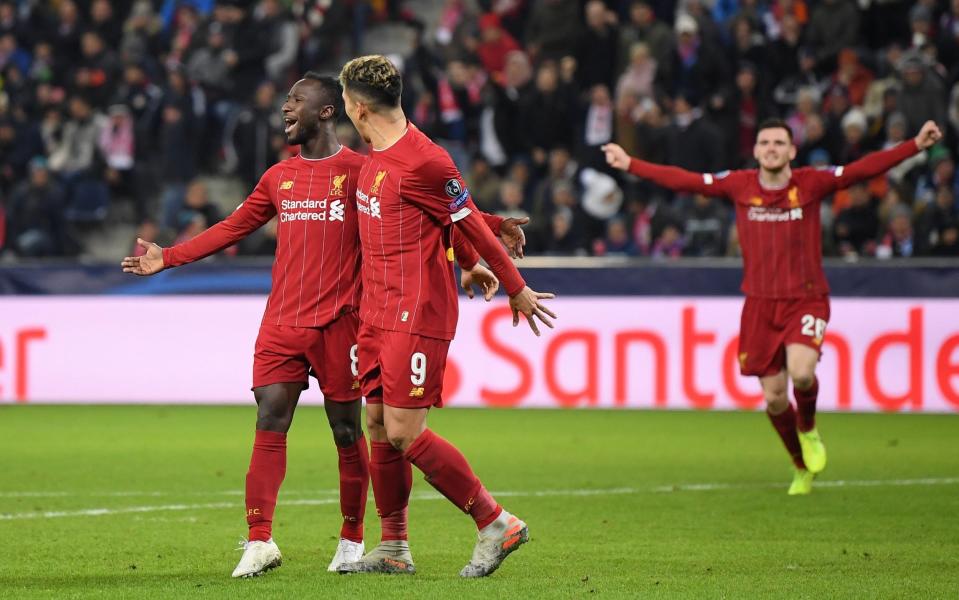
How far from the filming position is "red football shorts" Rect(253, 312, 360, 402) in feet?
23.0

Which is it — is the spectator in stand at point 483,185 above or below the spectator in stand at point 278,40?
below

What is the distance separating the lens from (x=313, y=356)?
277 inches

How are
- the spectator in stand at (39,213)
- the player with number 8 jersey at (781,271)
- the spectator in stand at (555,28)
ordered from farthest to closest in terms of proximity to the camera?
the spectator in stand at (555,28)
the spectator in stand at (39,213)
the player with number 8 jersey at (781,271)

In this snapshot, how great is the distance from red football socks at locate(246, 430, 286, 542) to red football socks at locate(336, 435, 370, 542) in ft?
1.02

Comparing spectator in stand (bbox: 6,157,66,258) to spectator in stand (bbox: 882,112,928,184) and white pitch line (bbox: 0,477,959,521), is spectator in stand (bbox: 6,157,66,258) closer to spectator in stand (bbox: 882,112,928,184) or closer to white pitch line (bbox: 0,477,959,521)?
spectator in stand (bbox: 882,112,928,184)

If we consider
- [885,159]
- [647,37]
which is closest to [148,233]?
[647,37]

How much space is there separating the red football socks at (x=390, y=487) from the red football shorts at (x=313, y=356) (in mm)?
325

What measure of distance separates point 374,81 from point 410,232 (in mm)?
620

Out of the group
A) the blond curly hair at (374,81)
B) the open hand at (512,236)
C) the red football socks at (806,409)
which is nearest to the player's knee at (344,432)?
the open hand at (512,236)

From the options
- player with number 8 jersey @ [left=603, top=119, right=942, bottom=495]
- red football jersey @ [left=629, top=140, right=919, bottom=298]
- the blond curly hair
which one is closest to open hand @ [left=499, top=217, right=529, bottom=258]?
the blond curly hair

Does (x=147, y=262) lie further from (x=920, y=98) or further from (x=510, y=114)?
(x=510, y=114)

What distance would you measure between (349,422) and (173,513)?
226 centimetres

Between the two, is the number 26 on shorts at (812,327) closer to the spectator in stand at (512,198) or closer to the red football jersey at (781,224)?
the red football jersey at (781,224)

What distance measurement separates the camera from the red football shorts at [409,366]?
21.5 feet
